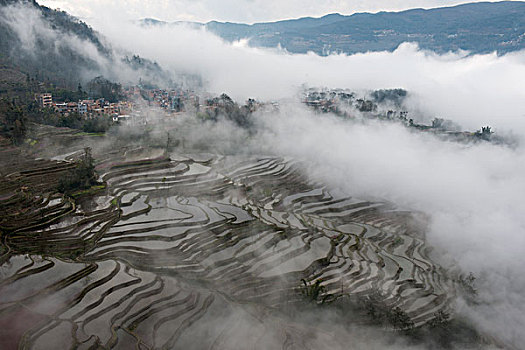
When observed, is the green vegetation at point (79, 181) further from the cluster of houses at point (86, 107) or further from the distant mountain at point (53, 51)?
the distant mountain at point (53, 51)

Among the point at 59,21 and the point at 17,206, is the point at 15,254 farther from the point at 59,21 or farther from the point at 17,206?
the point at 59,21

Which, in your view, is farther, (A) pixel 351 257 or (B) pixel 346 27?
(B) pixel 346 27

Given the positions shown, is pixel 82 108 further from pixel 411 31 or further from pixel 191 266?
pixel 411 31

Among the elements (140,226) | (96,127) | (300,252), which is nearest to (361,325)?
(300,252)

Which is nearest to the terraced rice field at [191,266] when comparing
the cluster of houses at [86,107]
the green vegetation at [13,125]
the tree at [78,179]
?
the tree at [78,179]

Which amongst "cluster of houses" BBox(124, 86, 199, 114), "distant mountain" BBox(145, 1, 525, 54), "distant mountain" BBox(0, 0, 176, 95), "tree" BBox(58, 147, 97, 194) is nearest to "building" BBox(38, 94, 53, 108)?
"distant mountain" BBox(0, 0, 176, 95)

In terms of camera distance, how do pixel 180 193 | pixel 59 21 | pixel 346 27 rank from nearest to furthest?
1. pixel 180 193
2. pixel 59 21
3. pixel 346 27
